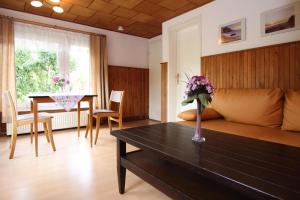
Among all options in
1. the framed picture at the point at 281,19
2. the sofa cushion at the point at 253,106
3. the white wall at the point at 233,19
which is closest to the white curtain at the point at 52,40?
the white wall at the point at 233,19

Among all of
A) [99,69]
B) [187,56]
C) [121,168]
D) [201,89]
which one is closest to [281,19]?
[187,56]

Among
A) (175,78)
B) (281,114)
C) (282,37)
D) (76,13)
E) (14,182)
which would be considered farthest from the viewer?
(175,78)

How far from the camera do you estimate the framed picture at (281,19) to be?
221 centimetres

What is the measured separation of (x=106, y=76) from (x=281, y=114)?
3381mm

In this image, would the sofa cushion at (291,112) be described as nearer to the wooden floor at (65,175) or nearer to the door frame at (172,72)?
the wooden floor at (65,175)

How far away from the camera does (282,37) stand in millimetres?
2318

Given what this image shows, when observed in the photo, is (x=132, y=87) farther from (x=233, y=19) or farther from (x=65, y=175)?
(x=65, y=175)

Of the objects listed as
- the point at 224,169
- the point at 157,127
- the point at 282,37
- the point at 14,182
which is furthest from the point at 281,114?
the point at 14,182

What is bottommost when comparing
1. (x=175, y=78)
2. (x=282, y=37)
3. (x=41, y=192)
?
(x=41, y=192)

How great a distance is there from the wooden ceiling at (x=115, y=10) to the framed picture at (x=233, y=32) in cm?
58

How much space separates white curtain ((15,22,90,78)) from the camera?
11.1ft

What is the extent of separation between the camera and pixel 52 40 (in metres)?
3.66

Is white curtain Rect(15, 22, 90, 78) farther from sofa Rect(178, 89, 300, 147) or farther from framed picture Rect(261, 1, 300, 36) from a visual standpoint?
framed picture Rect(261, 1, 300, 36)

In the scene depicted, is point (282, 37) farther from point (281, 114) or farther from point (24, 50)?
point (24, 50)
